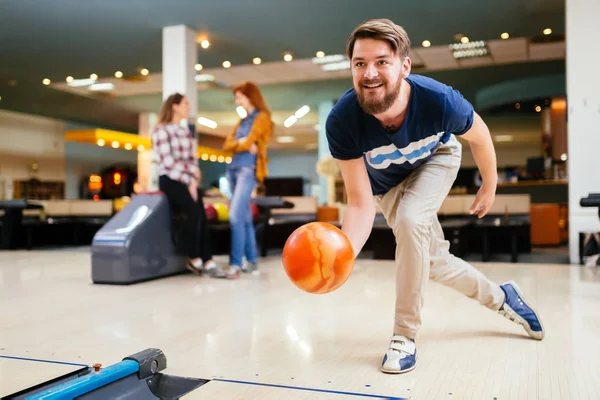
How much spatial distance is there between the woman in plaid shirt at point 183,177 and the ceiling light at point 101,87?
8.28 metres

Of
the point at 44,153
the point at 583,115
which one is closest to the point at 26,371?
the point at 583,115

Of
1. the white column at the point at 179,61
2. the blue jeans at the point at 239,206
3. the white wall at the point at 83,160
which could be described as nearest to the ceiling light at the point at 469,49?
the white column at the point at 179,61

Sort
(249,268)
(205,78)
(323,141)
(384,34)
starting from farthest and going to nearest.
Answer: (323,141), (205,78), (249,268), (384,34)

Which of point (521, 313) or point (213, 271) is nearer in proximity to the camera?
point (521, 313)

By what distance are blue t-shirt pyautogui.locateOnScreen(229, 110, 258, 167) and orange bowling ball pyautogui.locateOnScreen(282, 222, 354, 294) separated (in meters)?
3.23

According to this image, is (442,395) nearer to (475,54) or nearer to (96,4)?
(96,4)

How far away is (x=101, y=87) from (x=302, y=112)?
Result: 5565mm

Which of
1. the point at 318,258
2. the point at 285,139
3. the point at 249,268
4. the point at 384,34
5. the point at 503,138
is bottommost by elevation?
the point at 249,268

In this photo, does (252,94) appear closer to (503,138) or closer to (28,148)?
(28,148)

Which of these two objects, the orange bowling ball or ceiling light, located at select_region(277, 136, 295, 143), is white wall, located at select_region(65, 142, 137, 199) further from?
the orange bowling ball

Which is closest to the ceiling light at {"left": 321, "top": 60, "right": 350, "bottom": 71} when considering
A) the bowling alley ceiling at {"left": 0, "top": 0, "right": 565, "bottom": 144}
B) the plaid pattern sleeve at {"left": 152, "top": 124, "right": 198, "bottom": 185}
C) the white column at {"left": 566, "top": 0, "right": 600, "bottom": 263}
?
the bowling alley ceiling at {"left": 0, "top": 0, "right": 565, "bottom": 144}

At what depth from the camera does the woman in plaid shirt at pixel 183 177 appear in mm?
4633

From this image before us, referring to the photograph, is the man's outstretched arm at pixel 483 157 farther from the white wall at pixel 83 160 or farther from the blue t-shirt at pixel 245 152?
the white wall at pixel 83 160

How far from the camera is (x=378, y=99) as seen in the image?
1.80 meters
